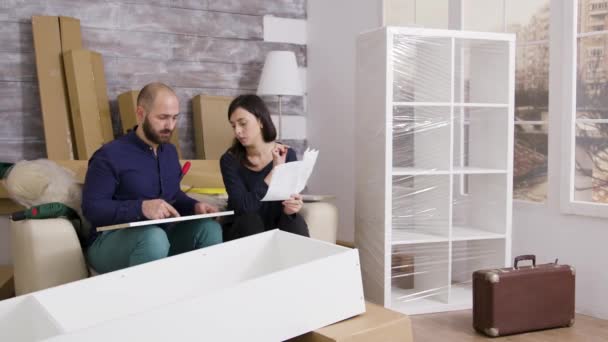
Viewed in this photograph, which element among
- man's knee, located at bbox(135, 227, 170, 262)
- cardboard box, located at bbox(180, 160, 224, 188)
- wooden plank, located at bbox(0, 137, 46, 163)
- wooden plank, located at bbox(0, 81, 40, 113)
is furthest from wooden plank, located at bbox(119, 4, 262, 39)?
man's knee, located at bbox(135, 227, 170, 262)

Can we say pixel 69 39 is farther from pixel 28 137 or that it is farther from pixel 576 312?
pixel 576 312

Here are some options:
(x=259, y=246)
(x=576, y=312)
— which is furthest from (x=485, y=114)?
(x=259, y=246)

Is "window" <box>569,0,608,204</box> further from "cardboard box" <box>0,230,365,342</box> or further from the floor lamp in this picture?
the floor lamp

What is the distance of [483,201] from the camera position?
3.44 metres

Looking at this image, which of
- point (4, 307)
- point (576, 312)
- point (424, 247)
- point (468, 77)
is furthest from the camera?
point (468, 77)

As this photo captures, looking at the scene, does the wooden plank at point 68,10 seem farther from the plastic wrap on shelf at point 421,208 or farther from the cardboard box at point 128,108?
the plastic wrap on shelf at point 421,208

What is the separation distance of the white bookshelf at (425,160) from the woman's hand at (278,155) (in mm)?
498

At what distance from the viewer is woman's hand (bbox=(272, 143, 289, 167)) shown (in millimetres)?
2961

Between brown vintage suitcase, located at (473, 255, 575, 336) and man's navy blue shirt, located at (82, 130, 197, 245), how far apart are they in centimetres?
131

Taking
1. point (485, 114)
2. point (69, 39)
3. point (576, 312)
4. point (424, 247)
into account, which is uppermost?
point (69, 39)

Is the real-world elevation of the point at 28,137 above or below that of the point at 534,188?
above

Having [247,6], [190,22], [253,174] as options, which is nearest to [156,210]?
[253,174]

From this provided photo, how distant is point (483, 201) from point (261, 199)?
4.04 ft

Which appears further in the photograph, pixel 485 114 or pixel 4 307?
pixel 485 114
